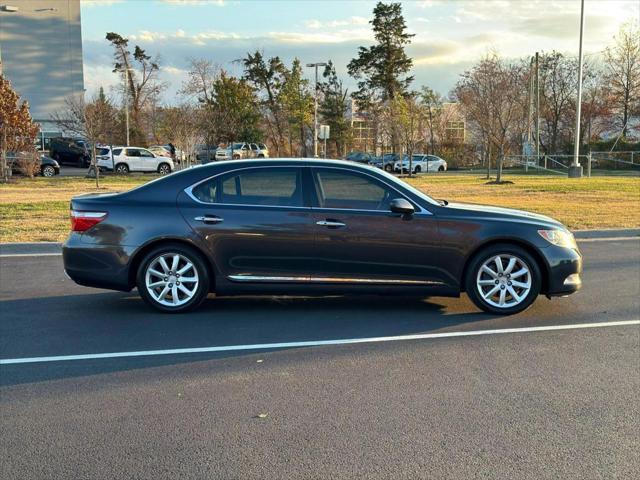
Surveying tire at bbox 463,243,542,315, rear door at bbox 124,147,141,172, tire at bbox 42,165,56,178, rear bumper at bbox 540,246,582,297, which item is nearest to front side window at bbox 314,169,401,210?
tire at bbox 463,243,542,315

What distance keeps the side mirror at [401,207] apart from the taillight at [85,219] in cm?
291

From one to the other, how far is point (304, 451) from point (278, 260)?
9.88 ft

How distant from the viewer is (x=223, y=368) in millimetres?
4883

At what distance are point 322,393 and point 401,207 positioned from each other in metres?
2.47

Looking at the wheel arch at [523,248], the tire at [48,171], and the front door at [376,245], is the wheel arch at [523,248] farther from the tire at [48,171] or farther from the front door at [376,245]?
the tire at [48,171]

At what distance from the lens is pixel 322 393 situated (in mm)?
4352

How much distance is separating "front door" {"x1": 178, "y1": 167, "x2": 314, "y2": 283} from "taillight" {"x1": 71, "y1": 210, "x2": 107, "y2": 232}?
33.2 inches

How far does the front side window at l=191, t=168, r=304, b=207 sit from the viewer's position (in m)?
6.43

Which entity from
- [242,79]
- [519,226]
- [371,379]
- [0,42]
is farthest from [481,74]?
[0,42]

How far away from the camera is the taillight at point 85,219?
639 centimetres

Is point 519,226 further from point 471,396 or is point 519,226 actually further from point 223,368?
point 223,368

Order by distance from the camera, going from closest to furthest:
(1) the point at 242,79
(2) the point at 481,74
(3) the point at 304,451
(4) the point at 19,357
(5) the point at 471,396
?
1. (3) the point at 304,451
2. (5) the point at 471,396
3. (4) the point at 19,357
4. (2) the point at 481,74
5. (1) the point at 242,79

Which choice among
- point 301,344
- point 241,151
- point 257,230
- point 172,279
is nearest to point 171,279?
point 172,279

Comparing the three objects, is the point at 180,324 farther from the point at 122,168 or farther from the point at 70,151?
the point at 70,151
